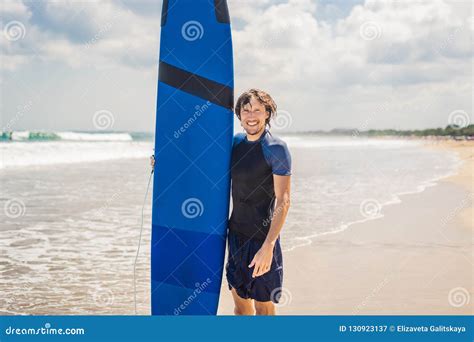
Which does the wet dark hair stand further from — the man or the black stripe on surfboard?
the black stripe on surfboard

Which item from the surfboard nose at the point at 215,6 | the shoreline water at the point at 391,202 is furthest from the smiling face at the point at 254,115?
the shoreline water at the point at 391,202

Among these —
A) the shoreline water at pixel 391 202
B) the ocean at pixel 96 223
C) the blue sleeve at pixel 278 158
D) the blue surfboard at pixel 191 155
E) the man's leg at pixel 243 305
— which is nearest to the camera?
the blue sleeve at pixel 278 158

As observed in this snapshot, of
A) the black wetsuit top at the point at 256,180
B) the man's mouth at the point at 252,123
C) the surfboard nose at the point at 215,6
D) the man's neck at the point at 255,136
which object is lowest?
the black wetsuit top at the point at 256,180

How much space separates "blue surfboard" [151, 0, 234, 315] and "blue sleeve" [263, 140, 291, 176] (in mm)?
516

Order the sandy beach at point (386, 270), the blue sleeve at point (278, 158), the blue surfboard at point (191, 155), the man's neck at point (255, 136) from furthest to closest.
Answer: the sandy beach at point (386, 270), the blue surfboard at point (191, 155), the man's neck at point (255, 136), the blue sleeve at point (278, 158)

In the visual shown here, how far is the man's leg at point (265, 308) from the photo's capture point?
2.35 m

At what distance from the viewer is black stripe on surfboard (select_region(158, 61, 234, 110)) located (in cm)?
274

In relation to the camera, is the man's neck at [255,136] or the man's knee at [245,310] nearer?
the man's neck at [255,136]

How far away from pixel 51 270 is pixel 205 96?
6.36 feet

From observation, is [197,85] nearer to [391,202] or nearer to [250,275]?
[250,275]

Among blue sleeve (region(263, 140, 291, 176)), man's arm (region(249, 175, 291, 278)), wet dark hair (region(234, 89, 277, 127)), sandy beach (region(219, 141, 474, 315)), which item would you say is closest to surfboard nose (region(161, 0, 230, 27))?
wet dark hair (region(234, 89, 277, 127))

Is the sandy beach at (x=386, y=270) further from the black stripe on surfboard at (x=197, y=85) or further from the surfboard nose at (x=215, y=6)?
the surfboard nose at (x=215, y=6)

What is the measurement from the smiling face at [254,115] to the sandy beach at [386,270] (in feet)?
4.52
